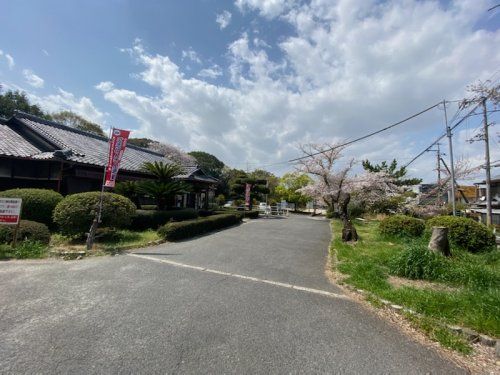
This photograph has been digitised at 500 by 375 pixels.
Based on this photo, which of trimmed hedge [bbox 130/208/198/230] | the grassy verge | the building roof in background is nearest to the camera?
the grassy verge

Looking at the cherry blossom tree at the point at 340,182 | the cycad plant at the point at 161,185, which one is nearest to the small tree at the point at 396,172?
the cherry blossom tree at the point at 340,182

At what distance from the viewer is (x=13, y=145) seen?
40.1ft

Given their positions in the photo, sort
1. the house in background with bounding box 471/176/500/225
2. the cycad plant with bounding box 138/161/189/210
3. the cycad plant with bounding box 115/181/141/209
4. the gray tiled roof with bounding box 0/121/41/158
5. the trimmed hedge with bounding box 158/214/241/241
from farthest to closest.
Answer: the house in background with bounding box 471/176/500/225 < the cycad plant with bounding box 115/181/141/209 < the cycad plant with bounding box 138/161/189/210 < the gray tiled roof with bounding box 0/121/41/158 < the trimmed hedge with bounding box 158/214/241/241

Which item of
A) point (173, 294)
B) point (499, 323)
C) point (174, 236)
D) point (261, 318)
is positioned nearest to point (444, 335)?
point (499, 323)

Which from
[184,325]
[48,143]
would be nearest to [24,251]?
[184,325]

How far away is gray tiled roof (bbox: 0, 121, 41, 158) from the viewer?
37.3ft

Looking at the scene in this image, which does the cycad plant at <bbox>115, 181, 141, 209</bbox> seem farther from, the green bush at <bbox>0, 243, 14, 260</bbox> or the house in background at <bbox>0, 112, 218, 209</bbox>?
the green bush at <bbox>0, 243, 14, 260</bbox>

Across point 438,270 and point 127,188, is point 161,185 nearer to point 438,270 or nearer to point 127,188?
point 127,188

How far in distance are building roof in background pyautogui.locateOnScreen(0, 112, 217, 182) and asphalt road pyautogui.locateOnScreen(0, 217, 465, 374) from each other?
7.34 m

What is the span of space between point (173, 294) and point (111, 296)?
3.24 feet

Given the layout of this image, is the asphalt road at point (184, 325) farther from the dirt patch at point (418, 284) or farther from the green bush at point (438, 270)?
the green bush at point (438, 270)

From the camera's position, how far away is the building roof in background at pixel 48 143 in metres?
11.6

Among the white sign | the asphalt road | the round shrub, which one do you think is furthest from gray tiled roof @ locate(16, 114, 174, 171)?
the round shrub

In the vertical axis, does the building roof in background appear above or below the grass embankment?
above
